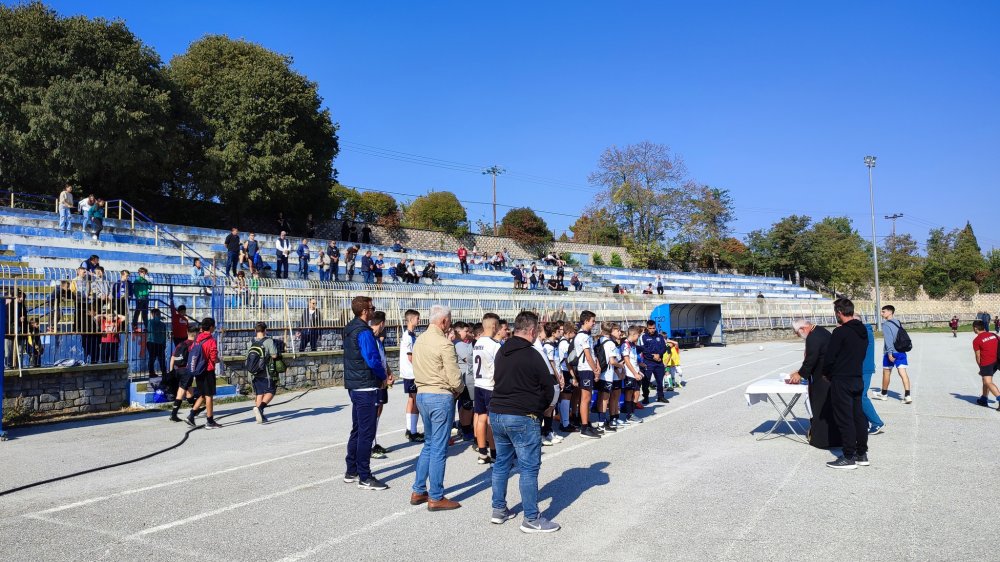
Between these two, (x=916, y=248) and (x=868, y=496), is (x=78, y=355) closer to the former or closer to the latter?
(x=868, y=496)

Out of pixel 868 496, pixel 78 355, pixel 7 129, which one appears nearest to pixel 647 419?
pixel 868 496

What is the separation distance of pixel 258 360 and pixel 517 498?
20.7 feet

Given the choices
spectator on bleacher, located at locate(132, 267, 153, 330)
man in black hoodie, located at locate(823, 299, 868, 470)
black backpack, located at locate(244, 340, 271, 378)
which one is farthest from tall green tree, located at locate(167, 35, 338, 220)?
man in black hoodie, located at locate(823, 299, 868, 470)

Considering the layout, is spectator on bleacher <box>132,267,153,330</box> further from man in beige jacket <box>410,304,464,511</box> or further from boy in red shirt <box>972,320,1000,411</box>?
boy in red shirt <box>972,320,1000,411</box>

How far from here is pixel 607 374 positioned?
10.2 meters

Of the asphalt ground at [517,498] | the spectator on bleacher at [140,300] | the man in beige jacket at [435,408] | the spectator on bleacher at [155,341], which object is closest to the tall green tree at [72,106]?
the spectator on bleacher at [140,300]

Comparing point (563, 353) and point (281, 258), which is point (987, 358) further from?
point (281, 258)

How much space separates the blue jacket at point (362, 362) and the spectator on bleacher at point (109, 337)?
27.2 ft

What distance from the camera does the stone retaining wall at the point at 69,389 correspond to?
11406 mm

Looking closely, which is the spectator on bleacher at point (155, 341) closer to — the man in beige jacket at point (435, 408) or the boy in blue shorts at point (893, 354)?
the man in beige jacket at point (435, 408)

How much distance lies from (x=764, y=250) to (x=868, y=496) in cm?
5888

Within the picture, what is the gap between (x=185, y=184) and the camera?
33.3 meters

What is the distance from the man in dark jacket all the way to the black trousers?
16.1 inches

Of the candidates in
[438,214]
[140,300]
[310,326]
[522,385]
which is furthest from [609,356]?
[438,214]
